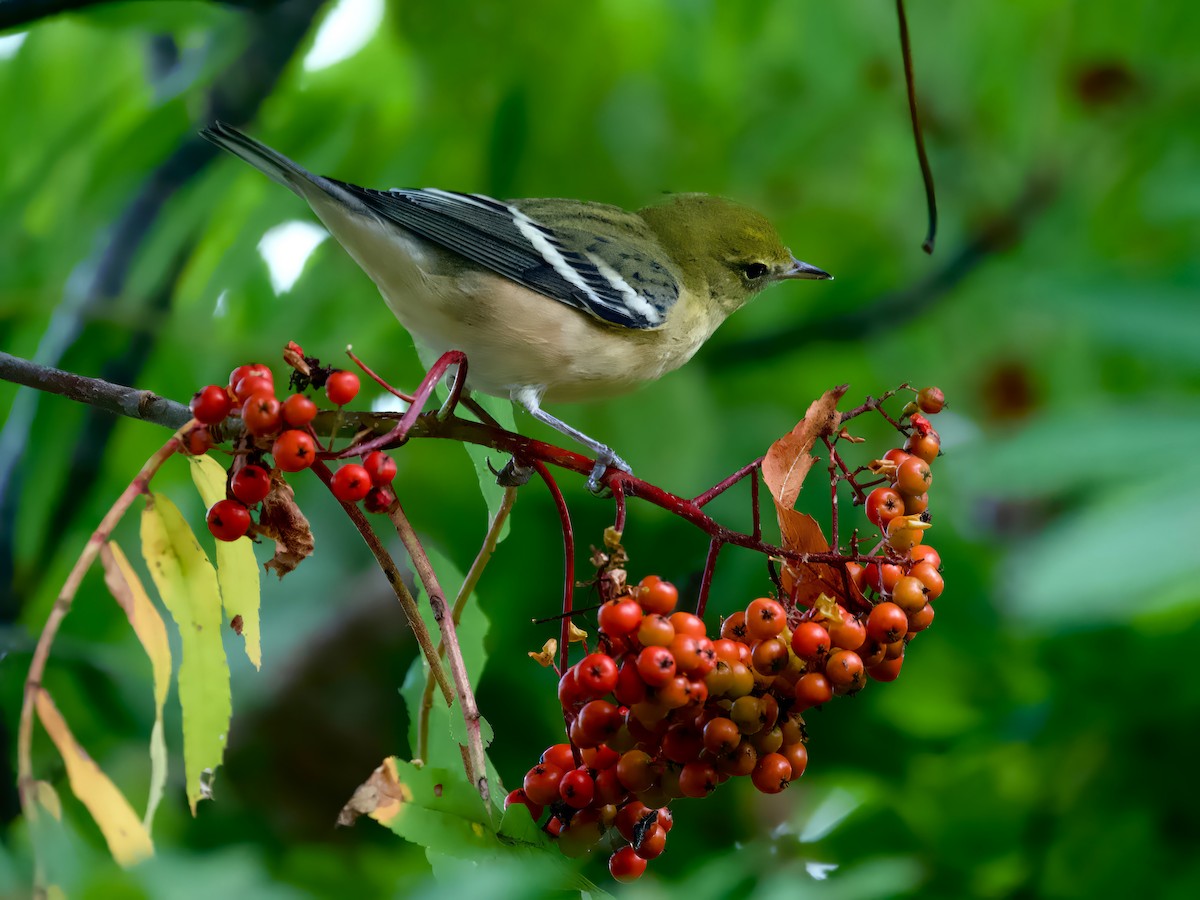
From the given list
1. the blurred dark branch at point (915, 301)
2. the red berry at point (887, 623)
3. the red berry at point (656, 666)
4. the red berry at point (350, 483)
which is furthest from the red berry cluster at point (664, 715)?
the blurred dark branch at point (915, 301)

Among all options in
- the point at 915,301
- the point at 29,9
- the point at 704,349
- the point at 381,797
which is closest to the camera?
the point at 381,797

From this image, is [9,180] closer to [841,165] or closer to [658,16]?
[658,16]

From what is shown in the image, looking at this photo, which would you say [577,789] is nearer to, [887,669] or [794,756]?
[794,756]

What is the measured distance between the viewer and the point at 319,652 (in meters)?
3.89

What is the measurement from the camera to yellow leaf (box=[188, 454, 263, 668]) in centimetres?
158

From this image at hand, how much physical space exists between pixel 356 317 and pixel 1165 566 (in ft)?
7.67

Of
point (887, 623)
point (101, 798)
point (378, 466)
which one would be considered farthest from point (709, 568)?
point (101, 798)

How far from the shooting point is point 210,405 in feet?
4.83

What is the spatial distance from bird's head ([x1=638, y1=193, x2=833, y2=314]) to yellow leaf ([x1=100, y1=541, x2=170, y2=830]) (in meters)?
2.28

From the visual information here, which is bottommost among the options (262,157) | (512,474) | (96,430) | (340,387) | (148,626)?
(148,626)

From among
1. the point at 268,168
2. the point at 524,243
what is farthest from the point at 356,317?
the point at 268,168

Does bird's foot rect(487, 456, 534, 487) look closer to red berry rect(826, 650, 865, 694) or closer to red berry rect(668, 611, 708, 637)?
red berry rect(668, 611, 708, 637)

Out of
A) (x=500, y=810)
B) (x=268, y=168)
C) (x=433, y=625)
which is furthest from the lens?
(x=268, y=168)

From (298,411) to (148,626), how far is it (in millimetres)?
305
